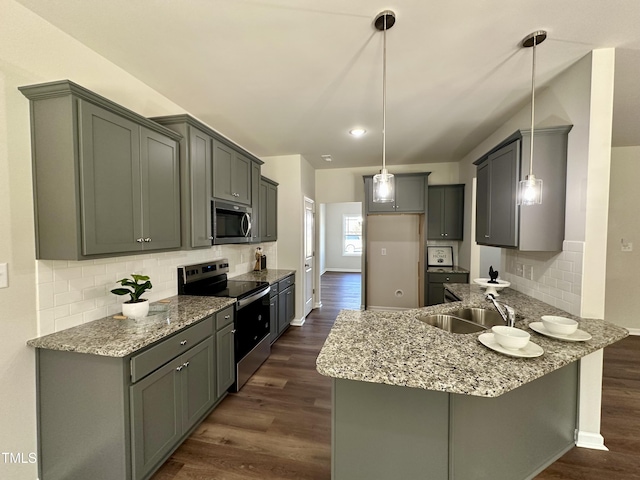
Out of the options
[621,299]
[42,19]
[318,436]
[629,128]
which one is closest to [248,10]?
[42,19]

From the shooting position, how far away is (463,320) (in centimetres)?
191

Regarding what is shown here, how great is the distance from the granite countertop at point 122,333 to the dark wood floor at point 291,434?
91 cm

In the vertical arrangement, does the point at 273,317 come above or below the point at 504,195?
below

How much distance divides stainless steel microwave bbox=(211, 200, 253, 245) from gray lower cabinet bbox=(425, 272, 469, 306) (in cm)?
297

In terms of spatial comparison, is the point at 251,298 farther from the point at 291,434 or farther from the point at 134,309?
the point at 291,434

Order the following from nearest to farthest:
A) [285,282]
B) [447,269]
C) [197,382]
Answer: [197,382] < [285,282] < [447,269]

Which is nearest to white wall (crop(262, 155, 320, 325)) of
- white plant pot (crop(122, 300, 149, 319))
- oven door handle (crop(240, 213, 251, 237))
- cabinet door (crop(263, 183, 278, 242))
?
cabinet door (crop(263, 183, 278, 242))

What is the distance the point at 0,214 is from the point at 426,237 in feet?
15.5

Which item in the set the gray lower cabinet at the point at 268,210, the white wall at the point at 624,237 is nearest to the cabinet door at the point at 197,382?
the gray lower cabinet at the point at 268,210

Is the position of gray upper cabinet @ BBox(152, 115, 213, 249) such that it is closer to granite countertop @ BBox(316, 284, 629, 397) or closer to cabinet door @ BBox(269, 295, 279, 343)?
cabinet door @ BBox(269, 295, 279, 343)

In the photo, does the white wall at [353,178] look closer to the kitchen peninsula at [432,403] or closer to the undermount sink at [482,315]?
the undermount sink at [482,315]

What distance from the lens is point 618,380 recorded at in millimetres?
2709

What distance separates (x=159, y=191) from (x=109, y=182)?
1.29 feet

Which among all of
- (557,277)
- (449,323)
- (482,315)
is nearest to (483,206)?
(557,277)
